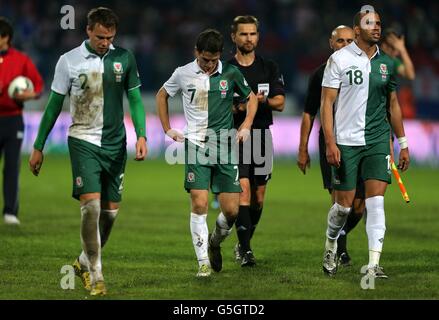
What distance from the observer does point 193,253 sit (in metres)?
12.1

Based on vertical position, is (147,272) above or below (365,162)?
below

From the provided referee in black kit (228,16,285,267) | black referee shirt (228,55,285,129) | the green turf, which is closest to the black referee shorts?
referee in black kit (228,16,285,267)

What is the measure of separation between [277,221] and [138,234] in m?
2.58

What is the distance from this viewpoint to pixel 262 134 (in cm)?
1188

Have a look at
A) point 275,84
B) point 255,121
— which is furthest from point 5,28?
point 275,84

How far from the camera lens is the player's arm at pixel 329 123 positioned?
9.97 m

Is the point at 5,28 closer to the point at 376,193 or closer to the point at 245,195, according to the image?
the point at 245,195

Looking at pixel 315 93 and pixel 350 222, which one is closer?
pixel 315 93

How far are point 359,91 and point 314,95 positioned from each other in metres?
1.24

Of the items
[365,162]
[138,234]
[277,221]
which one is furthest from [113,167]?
[277,221]

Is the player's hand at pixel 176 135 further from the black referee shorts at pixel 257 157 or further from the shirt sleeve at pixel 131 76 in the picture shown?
the black referee shorts at pixel 257 157

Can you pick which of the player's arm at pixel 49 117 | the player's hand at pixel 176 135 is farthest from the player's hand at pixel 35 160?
the player's hand at pixel 176 135
